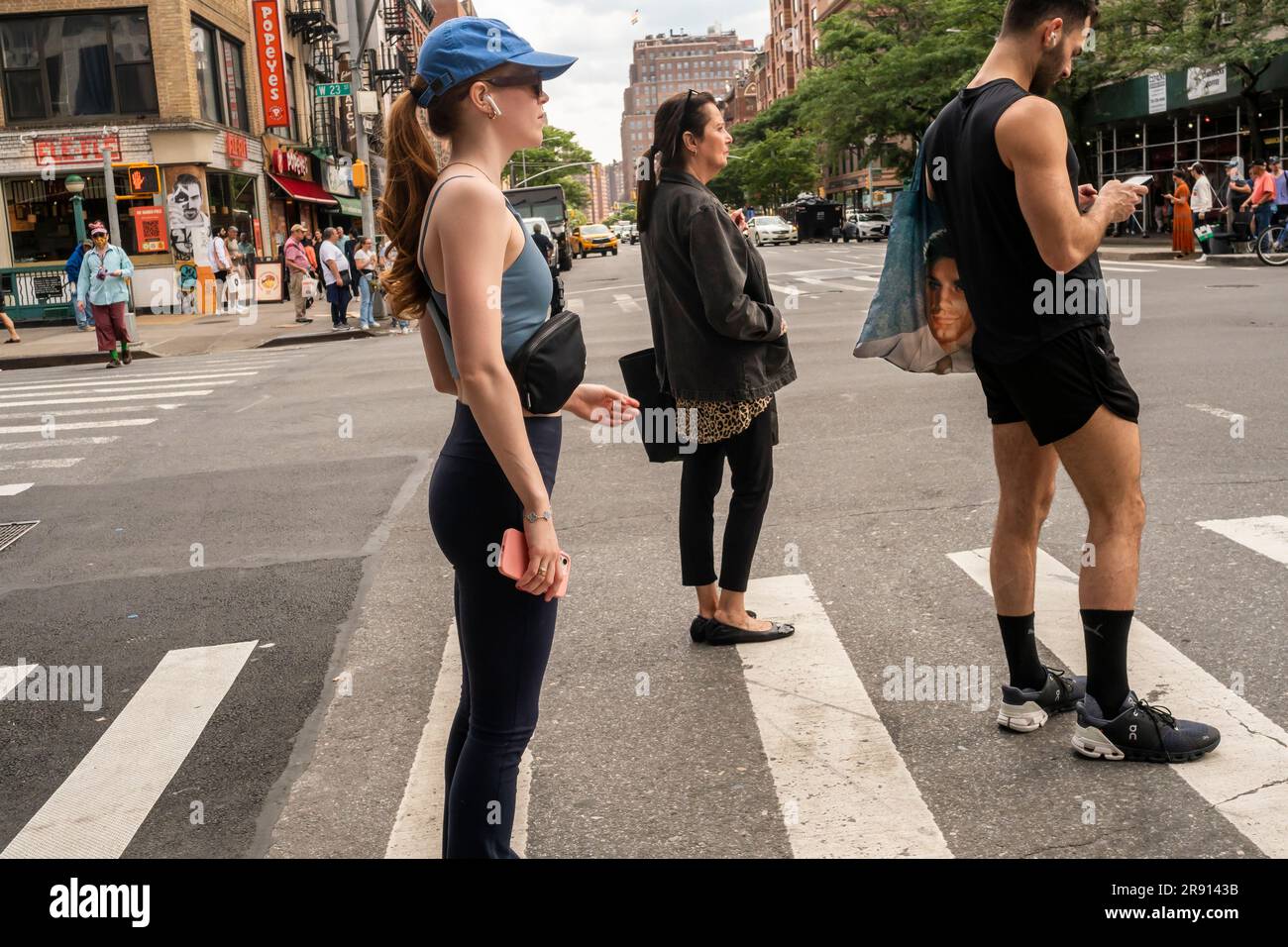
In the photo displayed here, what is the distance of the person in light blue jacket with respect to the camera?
17828 mm

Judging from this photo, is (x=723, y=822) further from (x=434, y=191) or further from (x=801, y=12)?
(x=801, y=12)

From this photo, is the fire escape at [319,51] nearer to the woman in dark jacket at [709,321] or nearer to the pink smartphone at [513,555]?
the woman in dark jacket at [709,321]

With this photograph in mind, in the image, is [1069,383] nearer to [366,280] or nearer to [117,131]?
[366,280]

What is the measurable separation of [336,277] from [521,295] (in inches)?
875

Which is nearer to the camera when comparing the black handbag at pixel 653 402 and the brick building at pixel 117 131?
the black handbag at pixel 653 402

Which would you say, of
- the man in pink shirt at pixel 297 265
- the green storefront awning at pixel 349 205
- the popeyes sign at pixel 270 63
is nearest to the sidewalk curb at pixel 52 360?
the man in pink shirt at pixel 297 265

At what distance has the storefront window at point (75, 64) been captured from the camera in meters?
29.2

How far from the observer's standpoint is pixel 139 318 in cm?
2870

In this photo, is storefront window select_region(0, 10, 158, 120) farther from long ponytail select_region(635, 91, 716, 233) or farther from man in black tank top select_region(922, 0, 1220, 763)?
man in black tank top select_region(922, 0, 1220, 763)

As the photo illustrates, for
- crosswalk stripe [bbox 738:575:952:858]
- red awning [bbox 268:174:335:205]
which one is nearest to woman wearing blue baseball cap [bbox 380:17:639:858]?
crosswalk stripe [bbox 738:575:952:858]

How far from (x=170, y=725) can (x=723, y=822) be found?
7.26 ft

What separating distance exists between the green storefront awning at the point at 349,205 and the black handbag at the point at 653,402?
40720 mm

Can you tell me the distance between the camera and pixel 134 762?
420 cm
